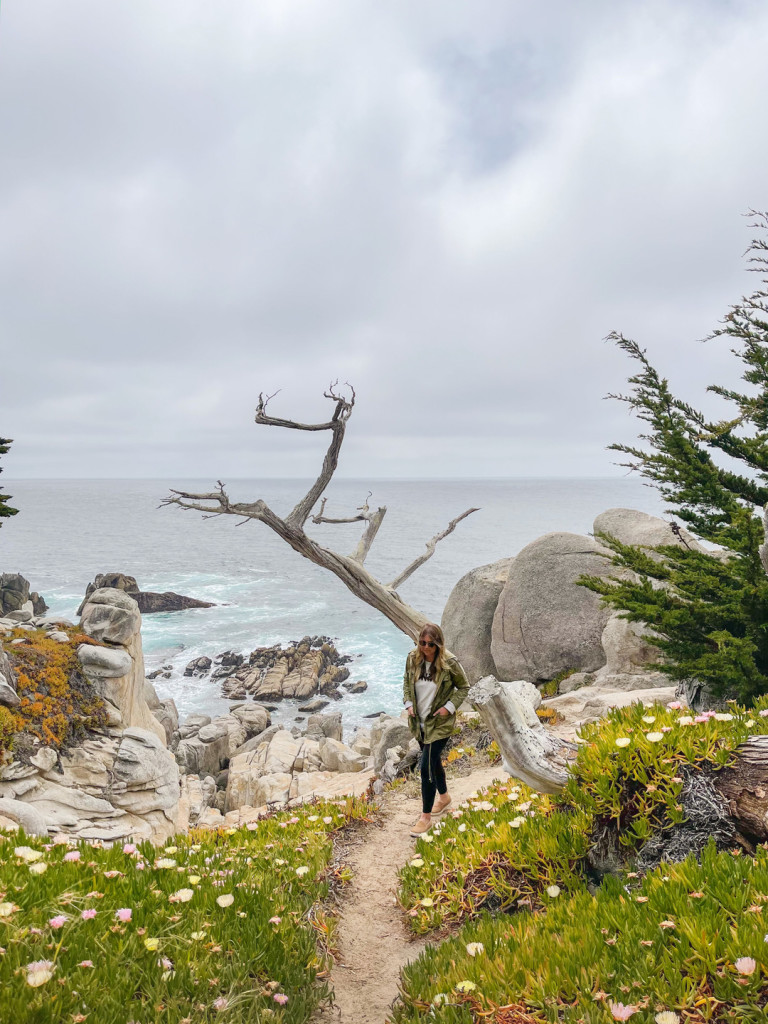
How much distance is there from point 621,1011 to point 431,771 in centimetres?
470

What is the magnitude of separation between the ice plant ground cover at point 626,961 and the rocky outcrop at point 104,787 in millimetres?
6862

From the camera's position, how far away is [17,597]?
43.6m

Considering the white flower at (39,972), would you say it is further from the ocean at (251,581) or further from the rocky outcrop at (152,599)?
the rocky outcrop at (152,599)

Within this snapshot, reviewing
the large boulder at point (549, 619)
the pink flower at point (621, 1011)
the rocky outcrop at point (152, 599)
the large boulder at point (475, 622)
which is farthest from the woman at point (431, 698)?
the rocky outcrop at point (152, 599)

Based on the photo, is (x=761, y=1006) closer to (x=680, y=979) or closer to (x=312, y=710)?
(x=680, y=979)

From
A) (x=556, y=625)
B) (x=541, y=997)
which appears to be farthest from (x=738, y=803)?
(x=556, y=625)

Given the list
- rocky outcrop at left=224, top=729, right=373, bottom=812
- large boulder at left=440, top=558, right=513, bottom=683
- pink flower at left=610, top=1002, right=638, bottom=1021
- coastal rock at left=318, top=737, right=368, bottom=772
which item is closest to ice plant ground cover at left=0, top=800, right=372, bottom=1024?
pink flower at left=610, top=1002, right=638, bottom=1021

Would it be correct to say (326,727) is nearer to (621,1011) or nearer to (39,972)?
(39,972)

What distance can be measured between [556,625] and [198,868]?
13322 mm

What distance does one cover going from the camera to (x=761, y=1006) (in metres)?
2.39

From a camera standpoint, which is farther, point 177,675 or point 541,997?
point 177,675

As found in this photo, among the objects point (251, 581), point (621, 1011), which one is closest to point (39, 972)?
point (621, 1011)

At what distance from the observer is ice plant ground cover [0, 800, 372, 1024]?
251 cm

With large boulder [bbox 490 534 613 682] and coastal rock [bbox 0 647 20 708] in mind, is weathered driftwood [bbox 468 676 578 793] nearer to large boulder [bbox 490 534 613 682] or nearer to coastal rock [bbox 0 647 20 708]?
coastal rock [bbox 0 647 20 708]
